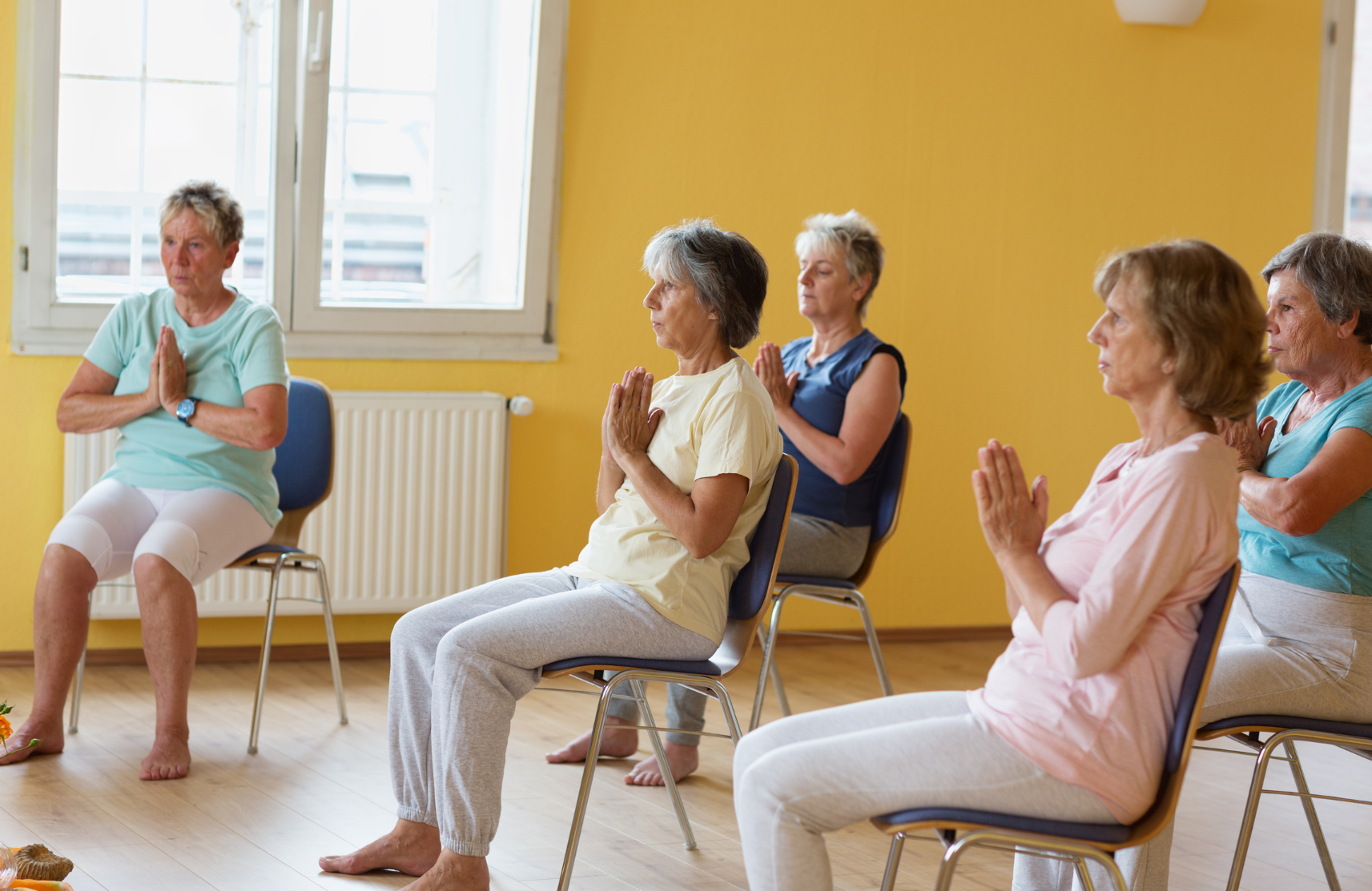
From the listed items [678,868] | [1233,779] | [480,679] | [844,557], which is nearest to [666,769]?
[678,868]

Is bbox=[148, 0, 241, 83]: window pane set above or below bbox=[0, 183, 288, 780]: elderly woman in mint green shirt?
above

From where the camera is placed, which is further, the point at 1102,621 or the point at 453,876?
the point at 453,876

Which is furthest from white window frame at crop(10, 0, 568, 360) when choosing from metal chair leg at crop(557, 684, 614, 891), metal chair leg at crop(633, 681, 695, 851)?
metal chair leg at crop(557, 684, 614, 891)

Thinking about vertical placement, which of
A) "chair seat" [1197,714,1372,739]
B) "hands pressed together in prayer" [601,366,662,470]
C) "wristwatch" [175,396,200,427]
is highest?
"hands pressed together in prayer" [601,366,662,470]

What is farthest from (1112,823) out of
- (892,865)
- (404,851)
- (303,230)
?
(303,230)

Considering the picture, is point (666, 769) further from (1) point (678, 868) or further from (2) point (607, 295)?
(2) point (607, 295)

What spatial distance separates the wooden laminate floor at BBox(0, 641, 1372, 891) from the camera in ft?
7.93

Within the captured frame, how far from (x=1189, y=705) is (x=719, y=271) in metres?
1.14

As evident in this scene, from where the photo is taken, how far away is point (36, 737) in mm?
2900

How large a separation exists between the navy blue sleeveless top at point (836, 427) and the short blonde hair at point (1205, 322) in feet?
A: 5.10

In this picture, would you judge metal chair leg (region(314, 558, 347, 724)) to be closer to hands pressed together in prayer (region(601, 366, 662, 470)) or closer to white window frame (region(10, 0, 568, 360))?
white window frame (region(10, 0, 568, 360))

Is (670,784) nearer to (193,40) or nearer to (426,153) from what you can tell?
(426,153)

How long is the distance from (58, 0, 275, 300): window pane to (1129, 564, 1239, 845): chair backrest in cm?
324

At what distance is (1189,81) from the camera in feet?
15.8
